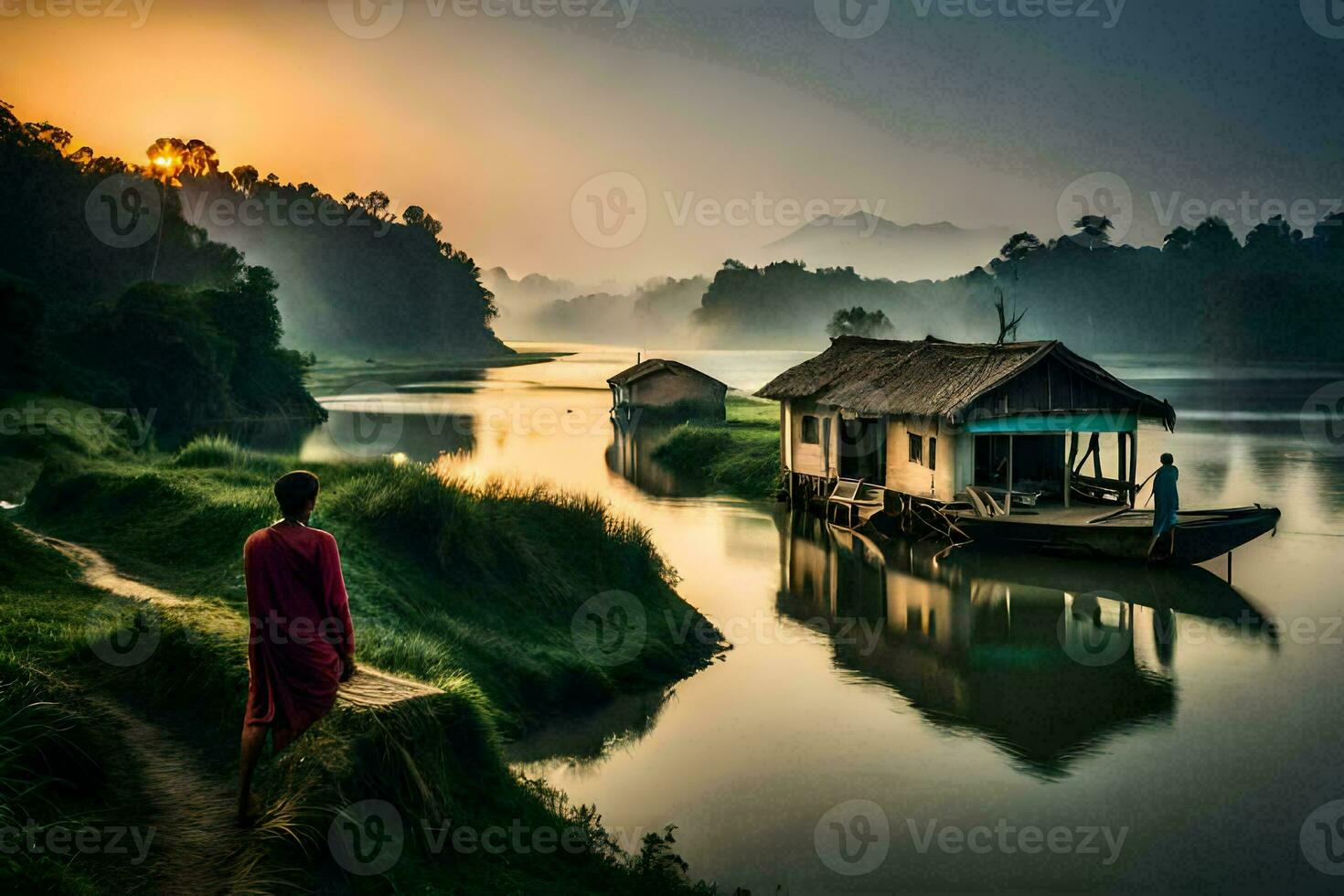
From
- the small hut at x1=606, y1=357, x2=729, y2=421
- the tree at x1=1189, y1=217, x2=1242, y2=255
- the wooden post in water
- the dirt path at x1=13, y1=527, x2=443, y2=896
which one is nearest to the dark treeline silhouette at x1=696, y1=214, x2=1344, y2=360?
the tree at x1=1189, y1=217, x2=1242, y2=255

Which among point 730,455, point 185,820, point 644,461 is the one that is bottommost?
point 185,820

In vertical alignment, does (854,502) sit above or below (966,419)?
below

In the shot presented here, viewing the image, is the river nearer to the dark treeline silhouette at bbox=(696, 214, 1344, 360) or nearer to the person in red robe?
the person in red robe

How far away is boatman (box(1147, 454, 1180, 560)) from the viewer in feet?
72.6

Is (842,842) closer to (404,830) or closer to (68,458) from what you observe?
(404,830)

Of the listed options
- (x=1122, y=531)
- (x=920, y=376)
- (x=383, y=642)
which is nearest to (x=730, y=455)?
(x=920, y=376)

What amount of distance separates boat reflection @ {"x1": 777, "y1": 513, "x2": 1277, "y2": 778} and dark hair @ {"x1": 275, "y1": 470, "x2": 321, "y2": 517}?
10.5 m

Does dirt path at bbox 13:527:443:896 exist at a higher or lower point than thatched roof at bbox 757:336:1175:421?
lower

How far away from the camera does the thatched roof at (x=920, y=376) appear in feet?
86.6

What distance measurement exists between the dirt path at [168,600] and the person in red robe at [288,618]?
0.57m

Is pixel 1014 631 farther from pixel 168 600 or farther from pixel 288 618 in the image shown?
pixel 288 618

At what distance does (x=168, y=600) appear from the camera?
11188 millimetres

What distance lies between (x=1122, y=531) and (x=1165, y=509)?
1.14 m

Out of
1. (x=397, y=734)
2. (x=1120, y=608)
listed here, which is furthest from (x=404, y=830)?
(x=1120, y=608)
